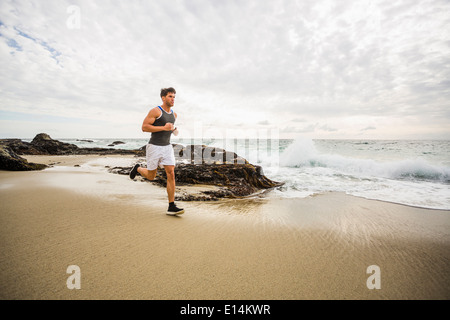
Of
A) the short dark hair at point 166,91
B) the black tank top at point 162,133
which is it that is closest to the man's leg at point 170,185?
the black tank top at point 162,133

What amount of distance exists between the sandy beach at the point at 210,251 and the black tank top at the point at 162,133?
50.1 inches

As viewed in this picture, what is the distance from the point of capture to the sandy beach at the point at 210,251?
1.58 metres

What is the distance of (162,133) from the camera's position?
3.31 metres

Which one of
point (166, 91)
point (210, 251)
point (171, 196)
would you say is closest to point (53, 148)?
point (166, 91)

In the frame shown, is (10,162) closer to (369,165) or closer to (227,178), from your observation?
(227,178)

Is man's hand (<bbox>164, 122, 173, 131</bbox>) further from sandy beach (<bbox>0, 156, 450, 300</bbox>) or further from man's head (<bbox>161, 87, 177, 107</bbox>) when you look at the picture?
sandy beach (<bbox>0, 156, 450, 300</bbox>)

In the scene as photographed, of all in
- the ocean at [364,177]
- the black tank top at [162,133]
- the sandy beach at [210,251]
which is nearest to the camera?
the sandy beach at [210,251]

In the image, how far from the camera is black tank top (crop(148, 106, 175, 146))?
10.5 ft

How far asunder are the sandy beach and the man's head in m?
2.00

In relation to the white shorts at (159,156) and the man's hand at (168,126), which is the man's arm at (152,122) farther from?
the white shorts at (159,156)

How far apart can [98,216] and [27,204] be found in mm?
1344

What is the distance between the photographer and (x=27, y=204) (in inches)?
120
